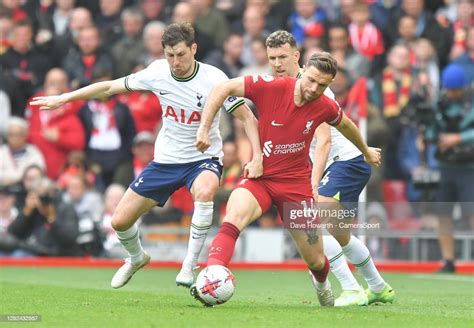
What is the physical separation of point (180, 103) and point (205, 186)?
908 millimetres

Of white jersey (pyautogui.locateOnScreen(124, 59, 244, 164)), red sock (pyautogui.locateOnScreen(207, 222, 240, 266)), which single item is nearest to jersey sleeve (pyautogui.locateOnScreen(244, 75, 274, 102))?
red sock (pyautogui.locateOnScreen(207, 222, 240, 266))

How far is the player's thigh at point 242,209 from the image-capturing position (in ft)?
34.0

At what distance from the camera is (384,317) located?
1002 cm

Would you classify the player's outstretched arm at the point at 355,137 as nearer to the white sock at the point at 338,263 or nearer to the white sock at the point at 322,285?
the white sock at the point at 338,263

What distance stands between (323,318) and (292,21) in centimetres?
1209

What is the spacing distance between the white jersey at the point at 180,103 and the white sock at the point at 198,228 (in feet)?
2.00

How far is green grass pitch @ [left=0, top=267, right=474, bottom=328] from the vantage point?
9.44m

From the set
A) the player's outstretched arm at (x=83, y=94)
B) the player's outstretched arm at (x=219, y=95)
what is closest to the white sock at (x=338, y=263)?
the player's outstretched arm at (x=219, y=95)

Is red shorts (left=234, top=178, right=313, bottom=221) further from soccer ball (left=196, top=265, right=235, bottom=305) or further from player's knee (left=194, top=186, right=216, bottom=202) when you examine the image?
player's knee (left=194, top=186, right=216, bottom=202)

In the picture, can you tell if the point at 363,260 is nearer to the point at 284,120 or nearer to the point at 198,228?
the point at 198,228

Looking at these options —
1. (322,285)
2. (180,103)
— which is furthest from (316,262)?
(180,103)

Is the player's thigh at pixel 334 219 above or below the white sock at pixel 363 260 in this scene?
above

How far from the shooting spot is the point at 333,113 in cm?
1062

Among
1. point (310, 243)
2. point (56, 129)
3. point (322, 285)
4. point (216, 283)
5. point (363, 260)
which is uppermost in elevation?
point (56, 129)
